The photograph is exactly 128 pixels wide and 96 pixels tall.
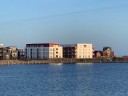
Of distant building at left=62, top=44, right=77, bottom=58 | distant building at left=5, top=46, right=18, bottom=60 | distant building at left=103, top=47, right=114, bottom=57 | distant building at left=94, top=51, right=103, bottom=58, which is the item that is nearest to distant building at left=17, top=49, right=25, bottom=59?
distant building at left=5, top=46, right=18, bottom=60

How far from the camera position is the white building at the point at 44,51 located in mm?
159875

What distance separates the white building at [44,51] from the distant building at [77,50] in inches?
136

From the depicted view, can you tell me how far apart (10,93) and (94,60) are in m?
131

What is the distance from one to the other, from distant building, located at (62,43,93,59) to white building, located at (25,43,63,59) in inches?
136

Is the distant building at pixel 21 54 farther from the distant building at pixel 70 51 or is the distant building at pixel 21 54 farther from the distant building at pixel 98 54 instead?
the distant building at pixel 98 54

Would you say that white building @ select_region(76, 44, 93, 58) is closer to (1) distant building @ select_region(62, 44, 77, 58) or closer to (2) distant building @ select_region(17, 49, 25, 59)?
(1) distant building @ select_region(62, 44, 77, 58)

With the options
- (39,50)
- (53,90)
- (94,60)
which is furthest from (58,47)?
(53,90)

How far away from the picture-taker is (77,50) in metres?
165

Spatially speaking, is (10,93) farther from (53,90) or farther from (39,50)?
(39,50)

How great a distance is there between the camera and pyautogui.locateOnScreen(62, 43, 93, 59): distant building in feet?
540

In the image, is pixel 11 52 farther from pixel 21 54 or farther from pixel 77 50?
pixel 77 50

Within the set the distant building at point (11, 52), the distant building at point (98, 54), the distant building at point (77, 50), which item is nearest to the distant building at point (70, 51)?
the distant building at point (77, 50)

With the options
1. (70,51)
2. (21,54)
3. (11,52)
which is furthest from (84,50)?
(21,54)

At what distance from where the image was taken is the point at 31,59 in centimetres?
16350
